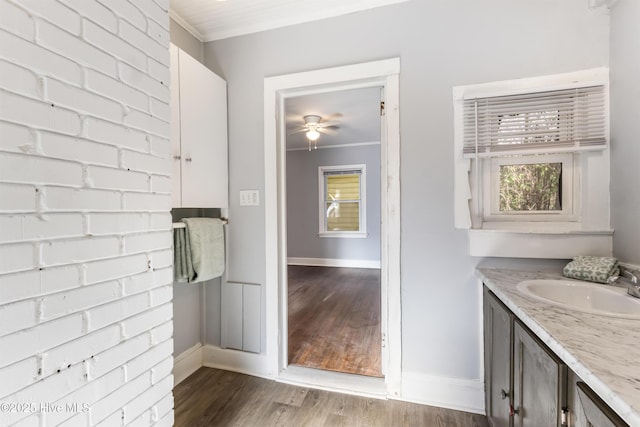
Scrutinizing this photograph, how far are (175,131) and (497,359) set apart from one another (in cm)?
199

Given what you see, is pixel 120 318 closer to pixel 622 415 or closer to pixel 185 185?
pixel 185 185

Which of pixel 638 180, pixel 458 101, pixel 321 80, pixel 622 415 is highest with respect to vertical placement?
pixel 321 80

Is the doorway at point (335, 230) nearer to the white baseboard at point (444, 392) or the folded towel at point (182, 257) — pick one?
the white baseboard at point (444, 392)

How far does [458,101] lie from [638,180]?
87 centimetres

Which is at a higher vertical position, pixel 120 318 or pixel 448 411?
pixel 120 318

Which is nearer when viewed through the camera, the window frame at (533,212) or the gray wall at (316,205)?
the window frame at (533,212)

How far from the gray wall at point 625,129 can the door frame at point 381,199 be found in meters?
1.03

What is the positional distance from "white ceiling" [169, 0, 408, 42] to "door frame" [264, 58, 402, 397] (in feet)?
1.16

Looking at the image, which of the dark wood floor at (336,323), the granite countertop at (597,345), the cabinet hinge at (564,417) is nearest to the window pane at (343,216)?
the dark wood floor at (336,323)

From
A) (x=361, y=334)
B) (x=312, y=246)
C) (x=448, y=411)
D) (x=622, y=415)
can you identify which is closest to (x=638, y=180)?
(x=622, y=415)

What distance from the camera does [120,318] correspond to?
875mm

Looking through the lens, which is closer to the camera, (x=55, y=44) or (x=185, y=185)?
(x=55, y=44)

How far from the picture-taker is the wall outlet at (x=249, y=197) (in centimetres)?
198

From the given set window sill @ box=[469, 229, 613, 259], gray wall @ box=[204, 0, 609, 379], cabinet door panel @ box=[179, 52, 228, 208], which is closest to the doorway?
gray wall @ box=[204, 0, 609, 379]
